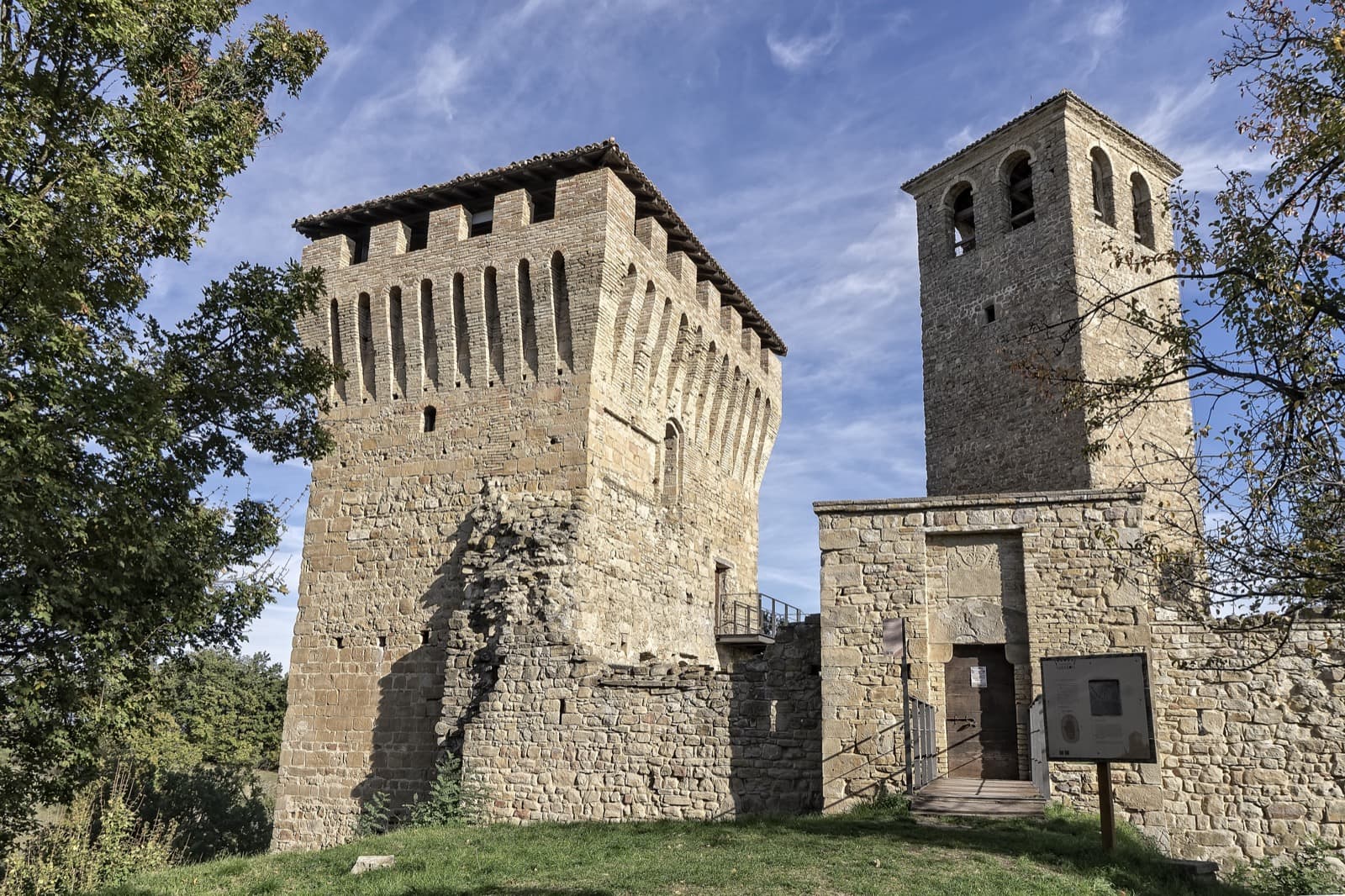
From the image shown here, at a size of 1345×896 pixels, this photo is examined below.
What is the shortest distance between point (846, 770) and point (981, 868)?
349 cm

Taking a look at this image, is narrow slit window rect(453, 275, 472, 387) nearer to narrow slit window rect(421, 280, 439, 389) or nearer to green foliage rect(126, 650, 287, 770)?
narrow slit window rect(421, 280, 439, 389)

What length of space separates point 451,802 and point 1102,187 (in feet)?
54.9

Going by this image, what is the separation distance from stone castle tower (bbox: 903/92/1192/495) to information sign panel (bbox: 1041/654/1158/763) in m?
8.81

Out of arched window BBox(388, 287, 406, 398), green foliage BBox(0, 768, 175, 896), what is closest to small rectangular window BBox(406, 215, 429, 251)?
arched window BBox(388, 287, 406, 398)

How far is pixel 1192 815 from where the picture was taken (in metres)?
10.7

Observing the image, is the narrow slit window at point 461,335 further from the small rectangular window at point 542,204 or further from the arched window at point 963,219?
the arched window at point 963,219

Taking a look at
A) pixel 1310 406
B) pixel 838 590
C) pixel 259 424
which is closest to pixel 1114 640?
pixel 838 590

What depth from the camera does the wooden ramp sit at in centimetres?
889

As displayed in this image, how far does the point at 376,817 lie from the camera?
14.5 metres

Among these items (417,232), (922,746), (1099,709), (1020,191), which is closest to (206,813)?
(417,232)

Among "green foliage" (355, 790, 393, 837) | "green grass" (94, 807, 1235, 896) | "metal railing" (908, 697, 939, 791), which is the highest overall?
"metal railing" (908, 697, 939, 791)

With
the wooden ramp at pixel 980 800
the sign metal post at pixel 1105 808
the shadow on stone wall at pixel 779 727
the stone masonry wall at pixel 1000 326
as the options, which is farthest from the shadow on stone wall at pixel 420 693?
the stone masonry wall at pixel 1000 326

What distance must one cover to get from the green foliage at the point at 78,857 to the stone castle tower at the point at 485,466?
4230 mm

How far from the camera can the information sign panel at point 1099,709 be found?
25.2 ft
